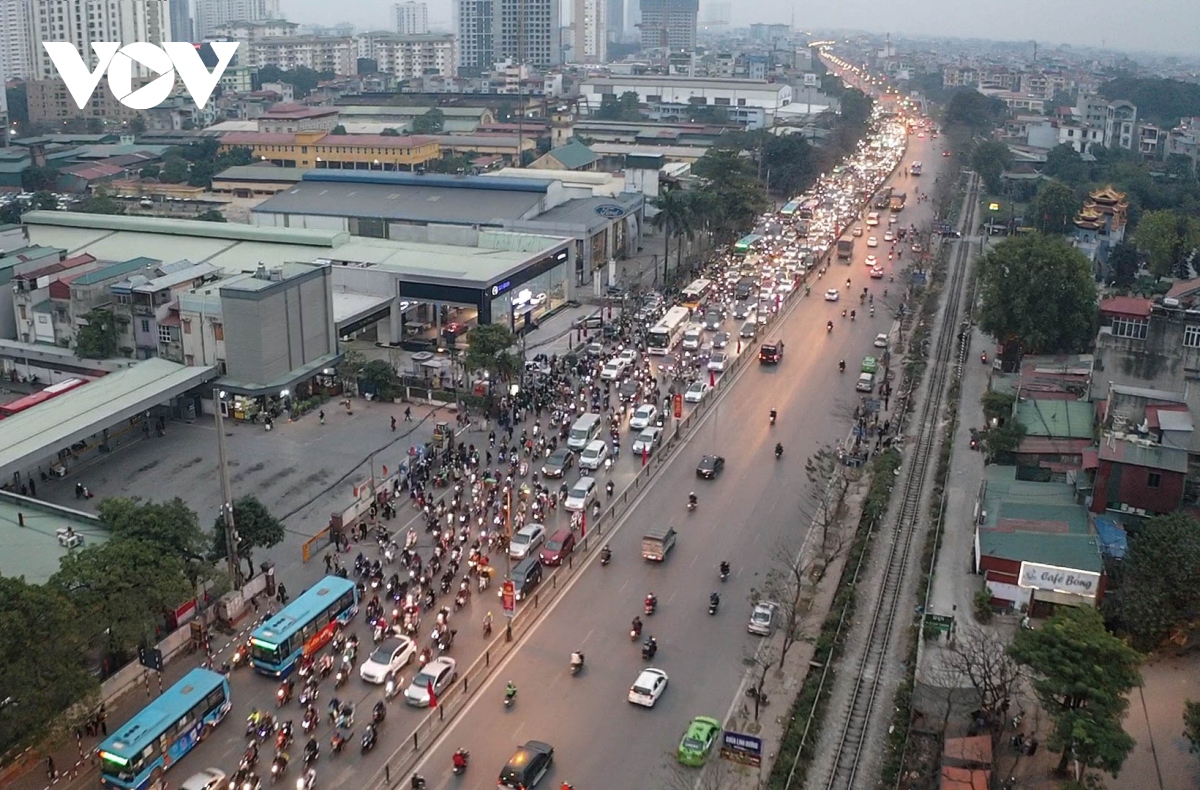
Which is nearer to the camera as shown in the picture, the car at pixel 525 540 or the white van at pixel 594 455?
the car at pixel 525 540

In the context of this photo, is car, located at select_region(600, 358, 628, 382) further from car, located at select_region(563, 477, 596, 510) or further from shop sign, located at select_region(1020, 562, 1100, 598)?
shop sign, located at select_region(1020, 562, 1100, 598)

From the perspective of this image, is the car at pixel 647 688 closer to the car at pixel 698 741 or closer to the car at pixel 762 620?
the car at pixel 698 741

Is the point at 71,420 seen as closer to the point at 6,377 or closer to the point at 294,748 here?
the point at 6,377

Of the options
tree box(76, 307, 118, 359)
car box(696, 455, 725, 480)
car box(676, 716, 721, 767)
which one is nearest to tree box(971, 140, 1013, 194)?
car box(696, 455, 725, 480)

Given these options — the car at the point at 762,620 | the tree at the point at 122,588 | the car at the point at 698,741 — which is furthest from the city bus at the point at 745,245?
the car at the point at 698,741

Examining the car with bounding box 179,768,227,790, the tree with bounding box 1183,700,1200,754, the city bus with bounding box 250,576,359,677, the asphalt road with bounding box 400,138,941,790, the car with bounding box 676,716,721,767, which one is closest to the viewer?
the car with bounding box 179,768,227,790

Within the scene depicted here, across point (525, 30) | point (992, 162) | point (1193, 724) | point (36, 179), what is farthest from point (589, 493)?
point (525, 30)
